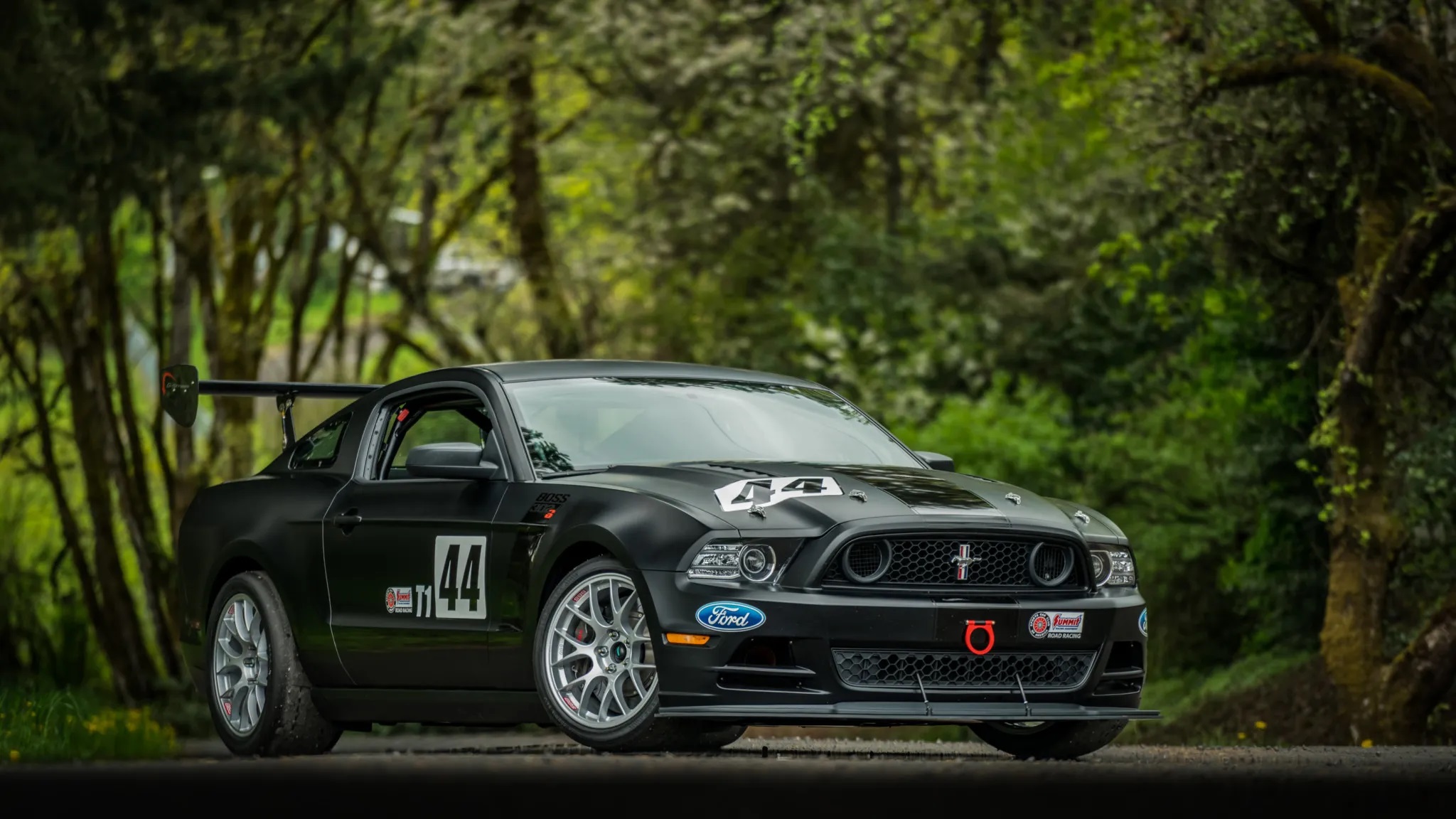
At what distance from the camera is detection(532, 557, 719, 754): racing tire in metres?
8.40

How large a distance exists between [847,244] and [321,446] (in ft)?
51.2

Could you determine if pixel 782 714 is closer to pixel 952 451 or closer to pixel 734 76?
pixel 952 451

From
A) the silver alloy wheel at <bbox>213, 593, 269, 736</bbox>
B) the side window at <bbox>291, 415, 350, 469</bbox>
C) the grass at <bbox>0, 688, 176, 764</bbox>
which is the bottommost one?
the grass at <bbox>0, 688, 176, 764</bbox>

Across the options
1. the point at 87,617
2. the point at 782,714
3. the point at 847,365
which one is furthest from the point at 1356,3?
the point at 87,617

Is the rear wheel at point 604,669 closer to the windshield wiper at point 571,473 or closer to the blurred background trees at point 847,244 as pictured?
the windshield wiper at point 571,473

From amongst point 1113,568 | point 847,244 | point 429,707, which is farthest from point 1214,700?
point 847,244

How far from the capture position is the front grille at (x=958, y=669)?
836 cm

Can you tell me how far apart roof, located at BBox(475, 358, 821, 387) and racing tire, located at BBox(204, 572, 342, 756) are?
1483 millimetres

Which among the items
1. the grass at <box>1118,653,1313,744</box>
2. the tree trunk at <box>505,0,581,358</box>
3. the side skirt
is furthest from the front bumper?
the tree trunk at <box>505,0,581,358</box>

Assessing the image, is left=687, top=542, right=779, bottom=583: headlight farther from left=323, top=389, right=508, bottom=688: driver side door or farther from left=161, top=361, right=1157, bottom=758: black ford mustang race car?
left=323, top=389, right=508, bottom=688: driver side door

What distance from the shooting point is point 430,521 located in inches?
376

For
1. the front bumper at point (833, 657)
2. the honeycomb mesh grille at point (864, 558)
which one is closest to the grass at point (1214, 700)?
the front bumper at point (833, 657)

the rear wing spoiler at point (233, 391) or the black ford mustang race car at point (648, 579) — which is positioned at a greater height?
the rear wing spoiler at point (233, 391)

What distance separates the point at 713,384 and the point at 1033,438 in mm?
12349
